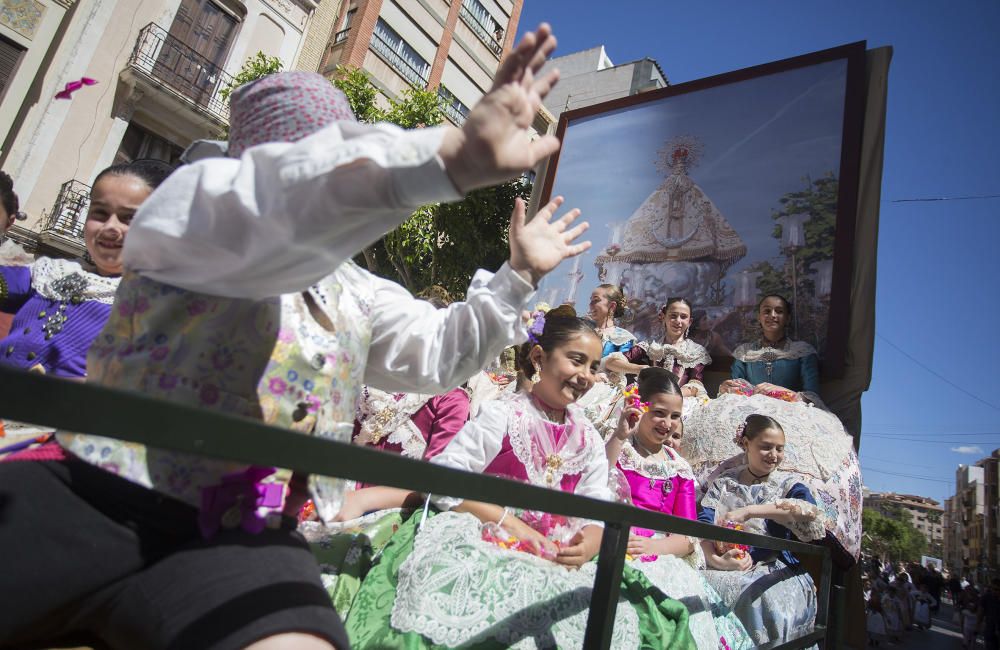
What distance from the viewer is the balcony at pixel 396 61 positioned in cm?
1709

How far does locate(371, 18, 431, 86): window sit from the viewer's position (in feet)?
56.3

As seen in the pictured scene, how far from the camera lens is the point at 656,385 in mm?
3283

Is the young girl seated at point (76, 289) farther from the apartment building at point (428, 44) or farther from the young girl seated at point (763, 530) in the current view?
the apartment building at point (428, 44)

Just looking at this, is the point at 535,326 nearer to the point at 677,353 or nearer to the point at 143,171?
the point at 677,353

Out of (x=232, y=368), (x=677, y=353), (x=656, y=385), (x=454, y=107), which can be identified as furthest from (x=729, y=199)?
(x=454, y=107)

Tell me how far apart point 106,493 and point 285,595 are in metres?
0.32

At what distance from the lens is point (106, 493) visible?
93 cm

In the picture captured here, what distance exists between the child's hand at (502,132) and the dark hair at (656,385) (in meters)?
2.44

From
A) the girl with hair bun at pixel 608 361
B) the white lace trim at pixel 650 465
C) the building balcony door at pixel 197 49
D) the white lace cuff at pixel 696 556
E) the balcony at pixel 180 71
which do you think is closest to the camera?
the white lace cuff at pixel 696 556

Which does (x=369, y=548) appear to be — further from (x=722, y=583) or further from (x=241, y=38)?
(x=241, y=38)

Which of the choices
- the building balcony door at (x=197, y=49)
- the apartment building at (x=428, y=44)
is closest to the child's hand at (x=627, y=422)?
the building balcony door at (x=197, y=49)

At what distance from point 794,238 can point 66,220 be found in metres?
12.3

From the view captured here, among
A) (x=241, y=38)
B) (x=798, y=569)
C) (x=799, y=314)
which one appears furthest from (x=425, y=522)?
(x=241, y=38)

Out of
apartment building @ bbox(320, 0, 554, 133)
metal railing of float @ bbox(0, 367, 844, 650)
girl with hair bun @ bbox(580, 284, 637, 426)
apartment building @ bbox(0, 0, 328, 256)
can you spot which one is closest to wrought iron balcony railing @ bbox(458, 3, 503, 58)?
apartment building @ bbox(320, 0, 554, 133)
